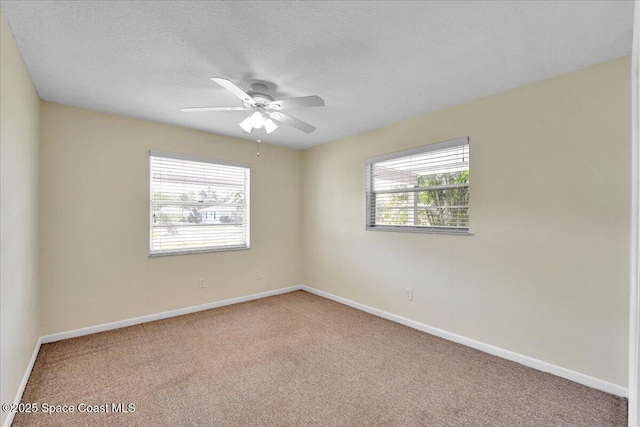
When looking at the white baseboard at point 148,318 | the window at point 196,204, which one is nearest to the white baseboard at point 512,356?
the white baseboard at point 148,318

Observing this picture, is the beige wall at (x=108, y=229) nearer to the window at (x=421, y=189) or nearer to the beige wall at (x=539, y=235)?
the window at (x=421, y=189)

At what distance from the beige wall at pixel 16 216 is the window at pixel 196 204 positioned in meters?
1.14

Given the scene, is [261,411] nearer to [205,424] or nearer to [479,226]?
[205,424]

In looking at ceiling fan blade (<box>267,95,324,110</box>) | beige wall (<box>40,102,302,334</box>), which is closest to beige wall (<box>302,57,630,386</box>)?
ceiling fan blade (<box>267,95,324,110</box>)

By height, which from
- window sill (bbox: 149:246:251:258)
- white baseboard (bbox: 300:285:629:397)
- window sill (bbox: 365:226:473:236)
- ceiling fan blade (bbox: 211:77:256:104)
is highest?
ceiling fan blade (bbox: 211:77:256:104)

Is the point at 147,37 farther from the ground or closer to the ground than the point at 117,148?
farther from the ground

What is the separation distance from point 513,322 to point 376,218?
1.83 metres

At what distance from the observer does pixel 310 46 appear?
1.94 metres

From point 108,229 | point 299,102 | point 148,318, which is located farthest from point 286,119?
point 148,318

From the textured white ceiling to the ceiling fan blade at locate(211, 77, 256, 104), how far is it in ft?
0.62

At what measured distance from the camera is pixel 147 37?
6.06ft

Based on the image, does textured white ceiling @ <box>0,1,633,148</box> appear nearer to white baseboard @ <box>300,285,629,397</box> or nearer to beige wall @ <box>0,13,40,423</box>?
beige wall @ <box>0,13,40,423</box>

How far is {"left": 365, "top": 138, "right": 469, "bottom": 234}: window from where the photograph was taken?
3.00 meters

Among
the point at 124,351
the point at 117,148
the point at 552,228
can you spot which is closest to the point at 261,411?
the point at 124,351
